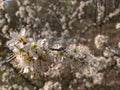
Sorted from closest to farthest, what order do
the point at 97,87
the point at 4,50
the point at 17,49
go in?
the point at 17,49 < the point at 97,87 < the point at 4,50

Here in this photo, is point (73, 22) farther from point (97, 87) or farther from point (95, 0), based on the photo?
point (97, 87)

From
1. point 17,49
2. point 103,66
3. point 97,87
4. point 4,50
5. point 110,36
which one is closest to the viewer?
point 17,49

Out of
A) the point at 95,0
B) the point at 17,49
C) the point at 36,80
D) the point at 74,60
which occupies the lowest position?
the point at 36,80

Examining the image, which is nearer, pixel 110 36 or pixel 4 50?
pixel 4 50

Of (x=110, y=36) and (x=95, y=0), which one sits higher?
(x=95, y=0)

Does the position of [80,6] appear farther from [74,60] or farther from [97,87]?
[74,60]

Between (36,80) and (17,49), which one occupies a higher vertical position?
(17,49)

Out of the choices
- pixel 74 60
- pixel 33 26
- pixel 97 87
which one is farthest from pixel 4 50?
pixel 74 60

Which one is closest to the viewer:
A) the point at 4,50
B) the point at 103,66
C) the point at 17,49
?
the point at 17,49

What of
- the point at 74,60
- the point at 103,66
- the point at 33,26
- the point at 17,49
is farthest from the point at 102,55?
the point at 17,49
